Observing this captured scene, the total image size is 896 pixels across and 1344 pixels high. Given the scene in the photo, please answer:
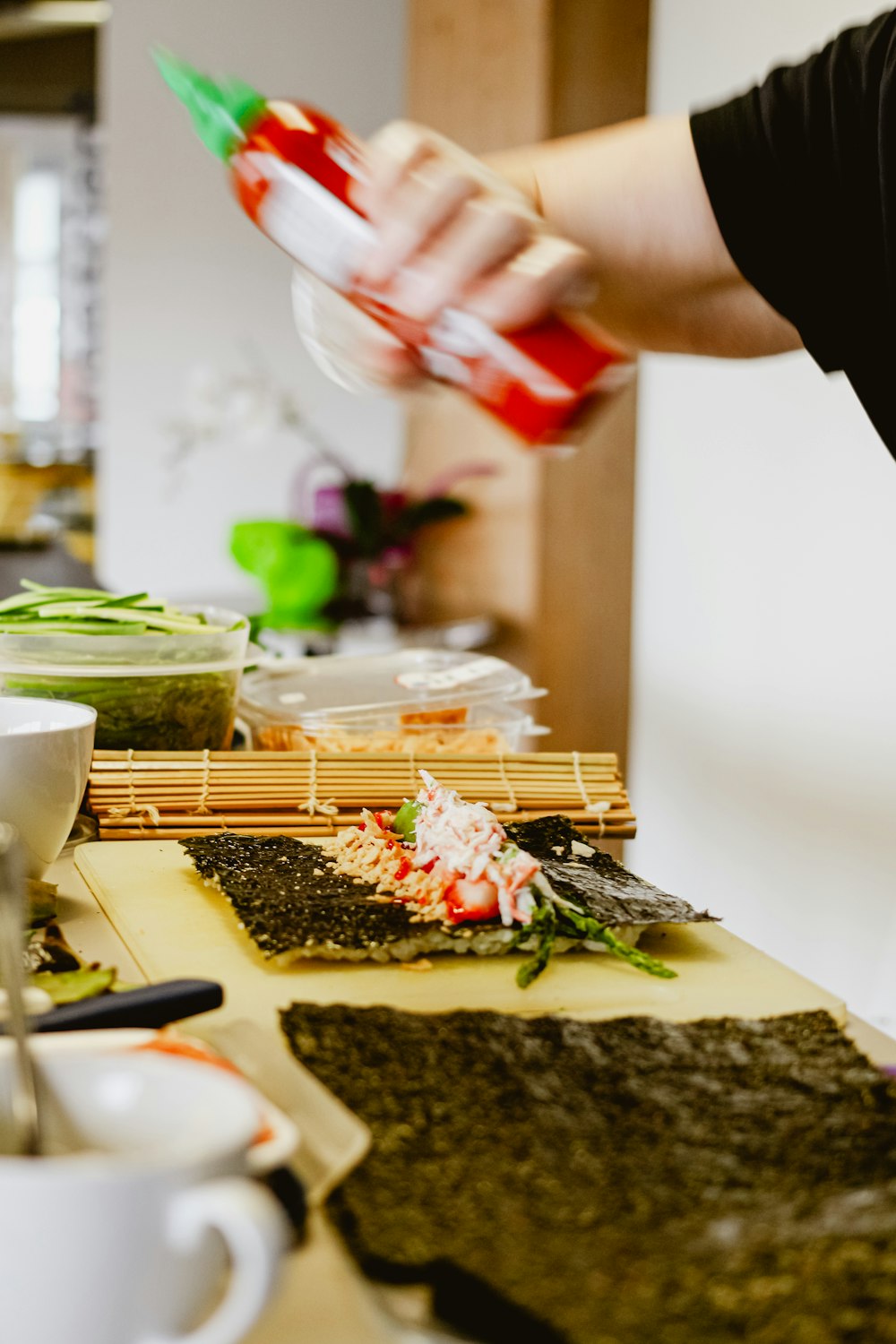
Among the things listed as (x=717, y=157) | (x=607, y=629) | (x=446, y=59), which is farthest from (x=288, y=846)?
(x=446, y=59)

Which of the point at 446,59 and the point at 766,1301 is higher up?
the point at 446,59

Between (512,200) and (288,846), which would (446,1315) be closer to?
(288,846)

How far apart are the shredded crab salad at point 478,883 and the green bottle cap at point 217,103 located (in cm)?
45

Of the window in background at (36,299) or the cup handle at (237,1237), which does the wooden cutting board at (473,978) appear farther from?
the window in background at (36,299)

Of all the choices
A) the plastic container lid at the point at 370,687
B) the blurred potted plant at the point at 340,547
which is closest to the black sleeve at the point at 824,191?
the plastic container lid at the point at 370,687

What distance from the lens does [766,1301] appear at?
18.2 inches

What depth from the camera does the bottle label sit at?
2.84 ft

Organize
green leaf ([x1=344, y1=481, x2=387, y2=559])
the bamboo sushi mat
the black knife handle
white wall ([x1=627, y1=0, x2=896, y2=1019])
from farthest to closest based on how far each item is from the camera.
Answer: green leaf ([x1=344, y1=481, x2=387, y2=559])
white wall ([x1=627, y1=0, x2=896, y2=1019])
the bamboo sushi mat
the black knife handle

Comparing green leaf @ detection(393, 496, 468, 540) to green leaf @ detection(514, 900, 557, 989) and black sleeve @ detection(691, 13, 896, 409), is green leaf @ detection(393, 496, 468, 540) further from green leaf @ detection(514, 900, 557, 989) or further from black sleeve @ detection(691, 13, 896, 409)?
green leaf @ detection(514, 900, 557, 989)

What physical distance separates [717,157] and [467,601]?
1952 mm

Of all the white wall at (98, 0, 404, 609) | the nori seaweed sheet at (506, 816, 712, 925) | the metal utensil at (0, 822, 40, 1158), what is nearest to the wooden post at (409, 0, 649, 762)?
the white wall at (98, 0, 404, 609)

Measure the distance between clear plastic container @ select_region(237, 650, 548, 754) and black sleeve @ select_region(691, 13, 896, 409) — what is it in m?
0.46

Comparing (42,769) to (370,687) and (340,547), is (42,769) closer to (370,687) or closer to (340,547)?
(370,687)

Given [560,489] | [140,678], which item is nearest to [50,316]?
[560,489]
